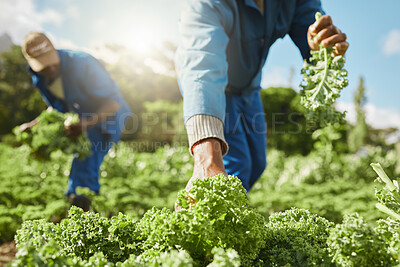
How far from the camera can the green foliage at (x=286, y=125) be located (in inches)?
814

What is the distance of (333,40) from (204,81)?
2.84 feet

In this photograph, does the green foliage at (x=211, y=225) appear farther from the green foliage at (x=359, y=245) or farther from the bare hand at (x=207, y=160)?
the green foliage at (x=359, y=245)

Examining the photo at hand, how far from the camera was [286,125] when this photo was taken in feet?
73.3

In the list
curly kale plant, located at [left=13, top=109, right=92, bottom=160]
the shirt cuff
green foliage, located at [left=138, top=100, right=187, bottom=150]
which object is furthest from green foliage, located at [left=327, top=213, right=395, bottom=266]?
green foliage, located at [left=138, top=100, right=187, bottom=150]

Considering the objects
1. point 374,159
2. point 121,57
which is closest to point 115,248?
point 374,159

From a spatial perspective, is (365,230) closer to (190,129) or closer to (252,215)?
(252,215)

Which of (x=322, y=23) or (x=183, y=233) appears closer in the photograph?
(x=183, y=233)

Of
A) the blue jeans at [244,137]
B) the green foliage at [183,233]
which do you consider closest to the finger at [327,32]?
the blue jeans at [244,137]

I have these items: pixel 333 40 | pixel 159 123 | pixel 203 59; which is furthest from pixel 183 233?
pixel 159 123

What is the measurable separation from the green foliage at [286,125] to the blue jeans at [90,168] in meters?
14.4

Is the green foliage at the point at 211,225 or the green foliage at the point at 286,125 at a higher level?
the green foliage at the point at 211,225

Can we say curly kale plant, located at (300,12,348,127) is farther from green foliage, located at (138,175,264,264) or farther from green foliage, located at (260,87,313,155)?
green foliage, located at (260,87,313,155)

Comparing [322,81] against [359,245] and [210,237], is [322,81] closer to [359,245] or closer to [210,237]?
[359,245]

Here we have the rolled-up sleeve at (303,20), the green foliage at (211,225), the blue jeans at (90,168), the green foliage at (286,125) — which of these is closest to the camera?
the green foliage at (211,225)
